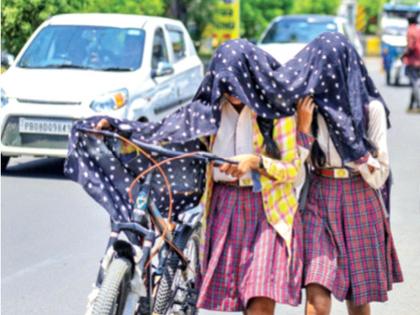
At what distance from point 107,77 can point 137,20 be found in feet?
5.03

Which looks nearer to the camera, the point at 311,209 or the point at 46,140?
the point at 311,209

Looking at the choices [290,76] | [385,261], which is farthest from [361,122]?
[385,261]

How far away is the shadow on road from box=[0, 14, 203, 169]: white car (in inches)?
9.1

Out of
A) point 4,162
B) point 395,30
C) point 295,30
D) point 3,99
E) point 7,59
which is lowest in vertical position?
point 395,30

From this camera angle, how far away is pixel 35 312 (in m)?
6.32

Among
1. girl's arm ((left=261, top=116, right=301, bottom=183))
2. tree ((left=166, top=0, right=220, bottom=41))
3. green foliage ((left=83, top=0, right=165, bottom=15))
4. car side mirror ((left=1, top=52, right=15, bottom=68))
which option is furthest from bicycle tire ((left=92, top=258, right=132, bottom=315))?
tree ((left=166, top=0, right=220, bottom=41))

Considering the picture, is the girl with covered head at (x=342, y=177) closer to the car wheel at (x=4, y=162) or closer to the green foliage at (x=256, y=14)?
the car wheel at (x=4, y=162)

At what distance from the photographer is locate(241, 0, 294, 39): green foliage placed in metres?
40.2

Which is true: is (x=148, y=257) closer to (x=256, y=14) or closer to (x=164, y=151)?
(x=164, y=151)

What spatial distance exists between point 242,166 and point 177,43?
31.8 ft

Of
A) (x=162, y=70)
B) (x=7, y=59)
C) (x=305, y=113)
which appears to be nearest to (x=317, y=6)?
(x=7, y=59)

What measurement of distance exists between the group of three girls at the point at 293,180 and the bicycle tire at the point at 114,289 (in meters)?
0.46

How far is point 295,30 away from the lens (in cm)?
2131

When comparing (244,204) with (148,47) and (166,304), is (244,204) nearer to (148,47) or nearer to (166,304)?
(166,304)
